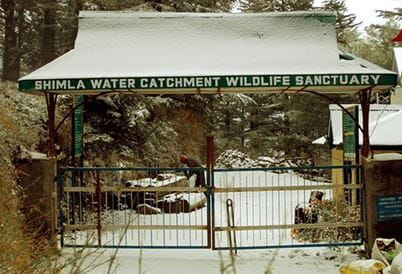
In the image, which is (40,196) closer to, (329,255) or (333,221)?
(329,255)

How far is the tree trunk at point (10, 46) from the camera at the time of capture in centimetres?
2917

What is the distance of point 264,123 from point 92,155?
24.5 m

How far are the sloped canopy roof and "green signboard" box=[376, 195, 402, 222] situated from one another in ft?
6.08

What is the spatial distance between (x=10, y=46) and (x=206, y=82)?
2500 cm

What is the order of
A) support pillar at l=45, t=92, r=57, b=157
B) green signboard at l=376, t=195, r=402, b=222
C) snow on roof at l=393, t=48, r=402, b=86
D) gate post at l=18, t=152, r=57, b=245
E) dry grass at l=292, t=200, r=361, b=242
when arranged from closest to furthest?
green signboard at l=376, t=195, r=402, b=222
gate post at l=18, t=152, r=57, b=245
support pillar at l=45, t=92, r=57, b=157
dry grass at l=292, t=200, r=361, b=242
snow on roof at l=393, t=48, r=402, b=86

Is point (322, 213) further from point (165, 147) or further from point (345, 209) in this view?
point (165, 147)

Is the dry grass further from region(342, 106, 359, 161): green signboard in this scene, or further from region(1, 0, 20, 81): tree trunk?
region(1, 0, 20, 81): tree trunk

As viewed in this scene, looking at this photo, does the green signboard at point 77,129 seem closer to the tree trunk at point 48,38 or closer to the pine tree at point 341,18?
the tree trunk at point 48,38

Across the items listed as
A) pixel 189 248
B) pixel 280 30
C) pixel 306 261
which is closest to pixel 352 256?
pixel 306 261

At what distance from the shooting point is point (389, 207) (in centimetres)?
834

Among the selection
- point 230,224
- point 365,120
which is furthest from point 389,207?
point 230,224

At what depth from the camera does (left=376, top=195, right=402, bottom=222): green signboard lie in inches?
328

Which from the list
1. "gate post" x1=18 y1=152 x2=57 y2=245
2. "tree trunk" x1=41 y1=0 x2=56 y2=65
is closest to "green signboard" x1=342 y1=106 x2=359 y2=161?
"gate post" x1=18 y1=152 x2=57 y2=245

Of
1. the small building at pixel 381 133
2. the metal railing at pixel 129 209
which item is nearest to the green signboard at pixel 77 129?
the metal railing at pixel 129 209
